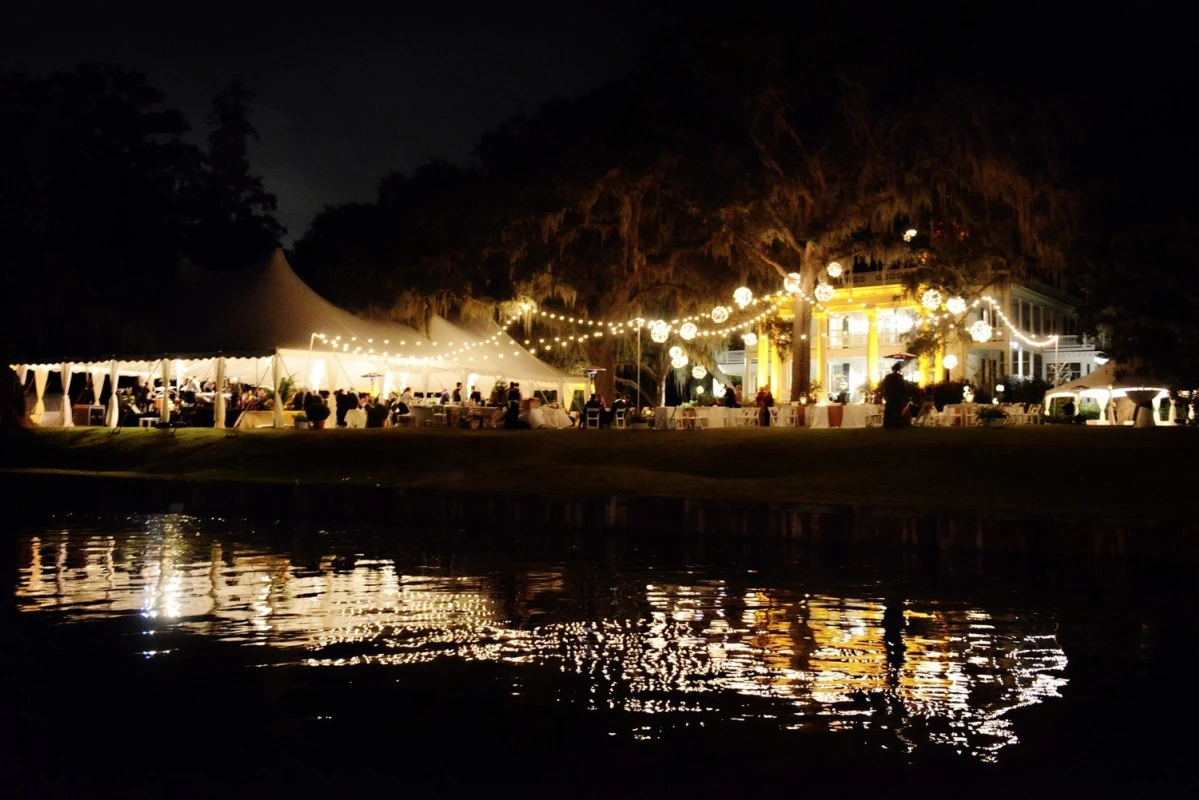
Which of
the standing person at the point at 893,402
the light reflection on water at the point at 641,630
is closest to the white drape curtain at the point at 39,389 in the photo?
the light reflection on water at the point at 641,630

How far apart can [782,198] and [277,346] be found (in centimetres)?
1230

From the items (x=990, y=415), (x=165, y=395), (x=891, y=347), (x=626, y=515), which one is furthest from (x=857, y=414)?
(x=165, y=395)

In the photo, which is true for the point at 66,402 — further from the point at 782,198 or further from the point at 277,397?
the point at 782,198

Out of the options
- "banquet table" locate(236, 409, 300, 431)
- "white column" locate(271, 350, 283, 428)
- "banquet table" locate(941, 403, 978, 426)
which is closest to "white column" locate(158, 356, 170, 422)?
"banquet table" locate(236, 409, 300, 431)

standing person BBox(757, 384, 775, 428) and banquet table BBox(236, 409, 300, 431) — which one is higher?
standing person BBox(757, 384, 775, 428)

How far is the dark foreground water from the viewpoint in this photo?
5.49m

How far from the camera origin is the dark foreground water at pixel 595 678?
18.0ft

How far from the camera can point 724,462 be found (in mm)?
19250

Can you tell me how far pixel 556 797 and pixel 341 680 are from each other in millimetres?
2366

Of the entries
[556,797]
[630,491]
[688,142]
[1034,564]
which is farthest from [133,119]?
[556,797]

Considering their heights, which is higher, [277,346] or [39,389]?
[277,346]

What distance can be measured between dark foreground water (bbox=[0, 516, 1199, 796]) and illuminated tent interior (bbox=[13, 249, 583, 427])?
14.6 m

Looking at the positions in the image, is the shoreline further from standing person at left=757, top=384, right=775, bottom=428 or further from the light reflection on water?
standing person at left=757, top=384, right=775, bottom=428

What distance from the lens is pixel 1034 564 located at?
1251 centimetres
